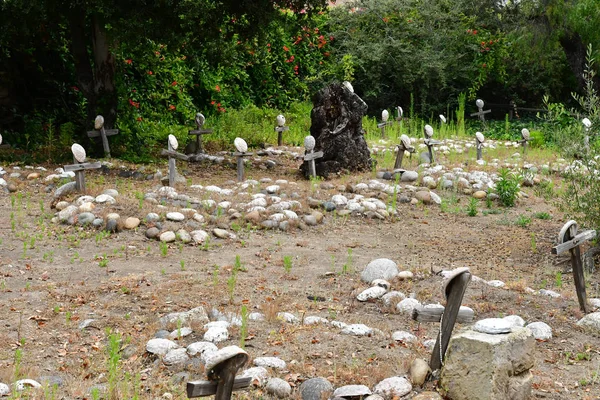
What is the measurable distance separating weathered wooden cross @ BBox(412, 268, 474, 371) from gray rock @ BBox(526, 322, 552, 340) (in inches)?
43.9

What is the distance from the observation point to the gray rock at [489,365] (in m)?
3.94

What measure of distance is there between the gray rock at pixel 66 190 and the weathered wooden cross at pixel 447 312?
6.09 meters

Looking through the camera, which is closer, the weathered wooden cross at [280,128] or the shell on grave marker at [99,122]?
the shell on grave marker at [99,122]

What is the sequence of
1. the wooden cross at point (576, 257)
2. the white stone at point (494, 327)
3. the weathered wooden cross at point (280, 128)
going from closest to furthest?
the white stone at point (494, 327) → the wooden cross at point (576, 257) → the weathered wooden cross at point (280, 128)

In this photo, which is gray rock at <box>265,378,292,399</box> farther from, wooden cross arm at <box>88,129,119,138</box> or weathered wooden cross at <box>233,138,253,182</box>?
wooden cross arm at <box>88,129,119,138</box>

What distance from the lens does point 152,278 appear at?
260 inches

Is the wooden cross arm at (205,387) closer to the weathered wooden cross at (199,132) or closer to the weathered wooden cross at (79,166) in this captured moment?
the weathered wooden cross at (79,166)

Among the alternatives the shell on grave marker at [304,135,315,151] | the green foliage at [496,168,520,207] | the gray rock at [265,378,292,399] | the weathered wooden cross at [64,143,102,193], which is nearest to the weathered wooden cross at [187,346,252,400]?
the gray rock at [265,378,292,399]

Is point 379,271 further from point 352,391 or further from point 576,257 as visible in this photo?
point 352,391

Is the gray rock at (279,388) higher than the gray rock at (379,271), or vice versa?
the gray rock at (379,271)

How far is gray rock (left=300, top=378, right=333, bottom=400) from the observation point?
4219mm

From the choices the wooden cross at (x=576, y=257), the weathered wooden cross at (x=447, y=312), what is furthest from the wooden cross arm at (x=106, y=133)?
the weathered wooden cross at (x=447, y=312)

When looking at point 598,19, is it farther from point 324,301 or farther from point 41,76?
point 324,301

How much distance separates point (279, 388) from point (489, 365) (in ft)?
3.92
